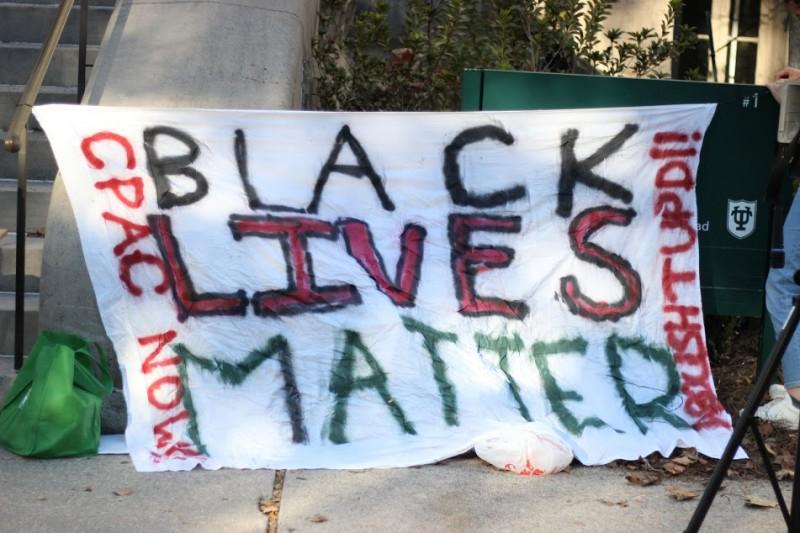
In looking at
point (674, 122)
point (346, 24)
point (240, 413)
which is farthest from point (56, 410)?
point (346, 24)

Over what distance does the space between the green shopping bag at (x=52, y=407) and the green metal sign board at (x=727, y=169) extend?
88.4 inches

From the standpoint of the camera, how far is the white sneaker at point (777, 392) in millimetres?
5348

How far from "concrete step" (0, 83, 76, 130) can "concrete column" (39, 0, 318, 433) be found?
2.84ft

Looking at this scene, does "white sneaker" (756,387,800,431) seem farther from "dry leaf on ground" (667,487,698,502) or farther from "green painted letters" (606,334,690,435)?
"dry leaf on ground" (667,487,698,502)

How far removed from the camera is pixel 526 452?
15.1 ft

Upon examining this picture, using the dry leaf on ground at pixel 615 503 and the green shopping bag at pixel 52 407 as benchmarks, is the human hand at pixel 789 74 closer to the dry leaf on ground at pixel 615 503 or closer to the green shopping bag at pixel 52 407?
the dry leaf on ground at pixel 615 503

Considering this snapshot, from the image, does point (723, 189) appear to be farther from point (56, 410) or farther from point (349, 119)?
point (56, 410)

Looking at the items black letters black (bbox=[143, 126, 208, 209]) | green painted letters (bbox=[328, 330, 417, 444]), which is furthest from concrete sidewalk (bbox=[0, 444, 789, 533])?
black letters black (bbox=[143, 126, 208, 209])

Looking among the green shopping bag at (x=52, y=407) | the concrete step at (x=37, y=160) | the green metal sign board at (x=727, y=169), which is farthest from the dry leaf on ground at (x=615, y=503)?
the concrete step at (x=37, y=160)

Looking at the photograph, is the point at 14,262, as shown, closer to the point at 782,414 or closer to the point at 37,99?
the point at 37,99

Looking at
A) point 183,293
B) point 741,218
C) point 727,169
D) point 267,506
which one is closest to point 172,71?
point 183,293

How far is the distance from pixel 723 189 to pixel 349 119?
1.87 metres

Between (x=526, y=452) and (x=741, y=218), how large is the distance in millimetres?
1763

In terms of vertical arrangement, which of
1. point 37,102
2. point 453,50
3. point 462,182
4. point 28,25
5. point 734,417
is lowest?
point 734,417
